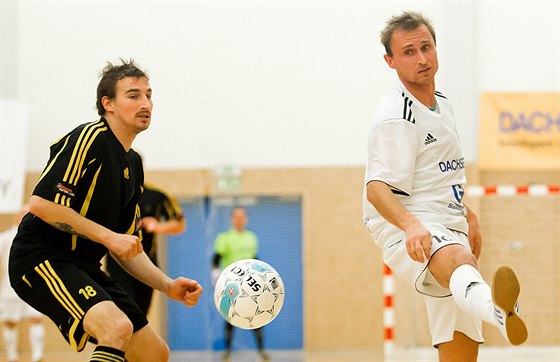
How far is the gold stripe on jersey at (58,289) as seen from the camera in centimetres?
420

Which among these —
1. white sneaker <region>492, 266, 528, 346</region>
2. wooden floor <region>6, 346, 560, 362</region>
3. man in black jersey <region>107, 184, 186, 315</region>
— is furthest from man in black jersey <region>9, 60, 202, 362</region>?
wooden floor <region>6, 346, 560, 362</region>

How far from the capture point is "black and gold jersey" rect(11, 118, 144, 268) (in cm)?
427

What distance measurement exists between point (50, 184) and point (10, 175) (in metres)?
9.01

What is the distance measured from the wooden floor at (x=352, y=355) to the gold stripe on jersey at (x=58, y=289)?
6.67m

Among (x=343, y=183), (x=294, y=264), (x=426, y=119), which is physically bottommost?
(x=294, y=264)

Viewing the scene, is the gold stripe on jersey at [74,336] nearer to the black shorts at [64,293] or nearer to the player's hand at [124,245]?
the black shorts at [64,293]

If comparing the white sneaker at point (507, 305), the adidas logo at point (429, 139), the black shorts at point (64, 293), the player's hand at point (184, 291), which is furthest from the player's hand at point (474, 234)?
the black shorts at point (64, 293)

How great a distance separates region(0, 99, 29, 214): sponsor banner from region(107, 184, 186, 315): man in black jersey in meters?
5.41

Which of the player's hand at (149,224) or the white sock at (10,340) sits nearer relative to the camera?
the player's hand at (149,224)

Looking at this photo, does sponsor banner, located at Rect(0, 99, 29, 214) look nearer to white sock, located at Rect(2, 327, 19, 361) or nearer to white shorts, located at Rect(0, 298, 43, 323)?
white shorts, located at Rect(0, 298, 43, 323)

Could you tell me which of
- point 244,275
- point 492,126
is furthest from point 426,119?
point 492,126

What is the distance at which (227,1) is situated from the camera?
1386 cm

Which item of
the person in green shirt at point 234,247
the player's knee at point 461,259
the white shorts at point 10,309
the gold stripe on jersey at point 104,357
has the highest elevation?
the player's knee at point 461,259

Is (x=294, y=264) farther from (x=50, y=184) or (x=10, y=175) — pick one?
(x=50, y=184)
